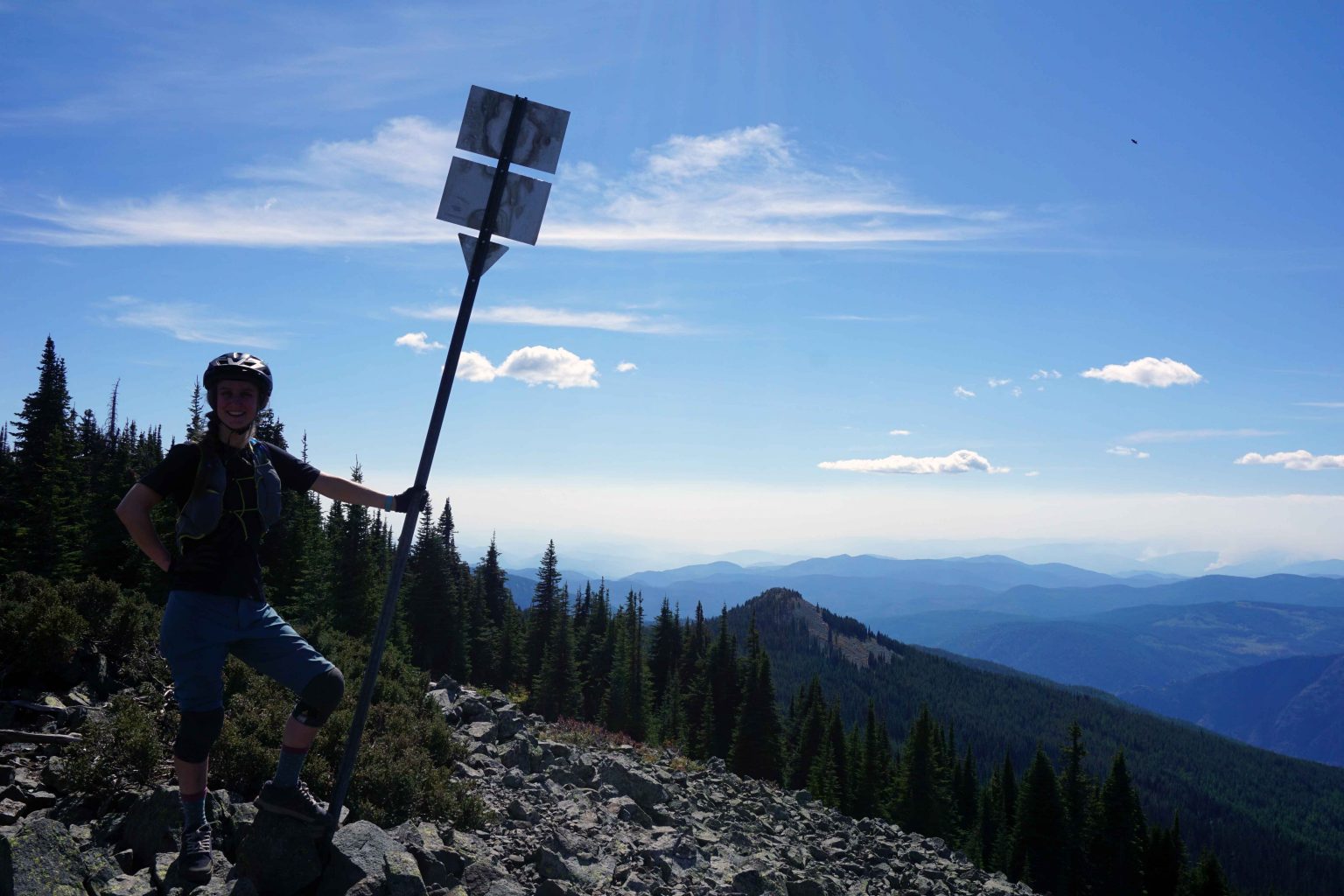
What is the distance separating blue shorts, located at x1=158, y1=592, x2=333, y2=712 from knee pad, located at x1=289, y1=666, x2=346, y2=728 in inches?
1.9

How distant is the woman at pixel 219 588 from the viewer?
498 cm

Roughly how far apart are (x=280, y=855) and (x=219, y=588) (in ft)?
7.05

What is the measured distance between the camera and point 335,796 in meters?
6.03

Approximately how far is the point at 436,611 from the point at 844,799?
37.4 m

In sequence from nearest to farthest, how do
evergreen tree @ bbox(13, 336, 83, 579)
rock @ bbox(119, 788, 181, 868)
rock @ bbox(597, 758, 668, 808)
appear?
rock @ bbox(119, 788, 181, 868) < rock @ bbox(597, 758, 668, 808) < evergreen tree @ bbox(13, 336, 83, 579)

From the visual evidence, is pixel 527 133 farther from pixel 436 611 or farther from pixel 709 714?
pixel 709 714

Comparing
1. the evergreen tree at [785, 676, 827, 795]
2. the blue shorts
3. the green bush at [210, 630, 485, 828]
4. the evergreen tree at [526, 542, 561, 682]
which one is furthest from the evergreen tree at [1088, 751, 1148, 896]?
the blue shorts

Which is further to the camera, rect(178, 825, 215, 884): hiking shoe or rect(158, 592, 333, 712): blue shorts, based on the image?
rect(178, 825, 215, 884): hiking shoe

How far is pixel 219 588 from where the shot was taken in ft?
16.7

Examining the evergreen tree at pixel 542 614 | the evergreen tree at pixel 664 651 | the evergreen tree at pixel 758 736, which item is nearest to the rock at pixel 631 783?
the evergreen tree at pixel 758 736

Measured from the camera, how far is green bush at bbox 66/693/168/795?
21.3 ft

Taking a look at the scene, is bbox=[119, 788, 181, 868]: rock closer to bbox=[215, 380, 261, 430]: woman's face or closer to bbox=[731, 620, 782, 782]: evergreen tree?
bbox=[215, 380, 261, 430]: woman's face

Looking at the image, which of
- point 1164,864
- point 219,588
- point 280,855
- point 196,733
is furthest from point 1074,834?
point 219,588

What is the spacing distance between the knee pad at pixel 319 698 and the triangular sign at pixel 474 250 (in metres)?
3.18
